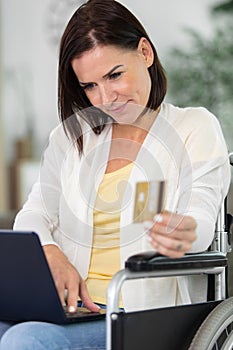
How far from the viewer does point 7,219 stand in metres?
3.58

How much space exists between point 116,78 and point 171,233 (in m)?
0.48

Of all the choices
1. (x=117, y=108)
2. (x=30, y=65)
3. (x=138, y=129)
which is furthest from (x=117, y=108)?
(x=30, y=65)

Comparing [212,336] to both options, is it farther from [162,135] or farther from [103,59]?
[103,59]

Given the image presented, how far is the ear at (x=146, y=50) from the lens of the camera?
72.5 inches

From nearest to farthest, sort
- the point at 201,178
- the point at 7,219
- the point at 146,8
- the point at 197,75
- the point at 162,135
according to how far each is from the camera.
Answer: the point at 201,178 → the point at 162,135 → the point at 7,219 → the point at 197,75 → the point at 146,8

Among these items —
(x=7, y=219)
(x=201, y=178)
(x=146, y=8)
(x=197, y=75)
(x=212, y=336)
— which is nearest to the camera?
(x=212, y=336)

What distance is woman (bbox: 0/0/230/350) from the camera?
1746mm

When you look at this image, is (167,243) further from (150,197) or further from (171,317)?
(171,317)

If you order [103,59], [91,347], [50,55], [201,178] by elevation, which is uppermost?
[50,55]

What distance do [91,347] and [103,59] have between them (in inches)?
24.3

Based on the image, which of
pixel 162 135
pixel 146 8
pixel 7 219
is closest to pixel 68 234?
pixel 162 135

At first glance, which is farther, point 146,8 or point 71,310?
point 146,8

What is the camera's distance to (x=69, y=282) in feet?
5.64

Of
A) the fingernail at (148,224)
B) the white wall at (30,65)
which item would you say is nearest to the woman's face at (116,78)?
the fingernail at (148,224)
